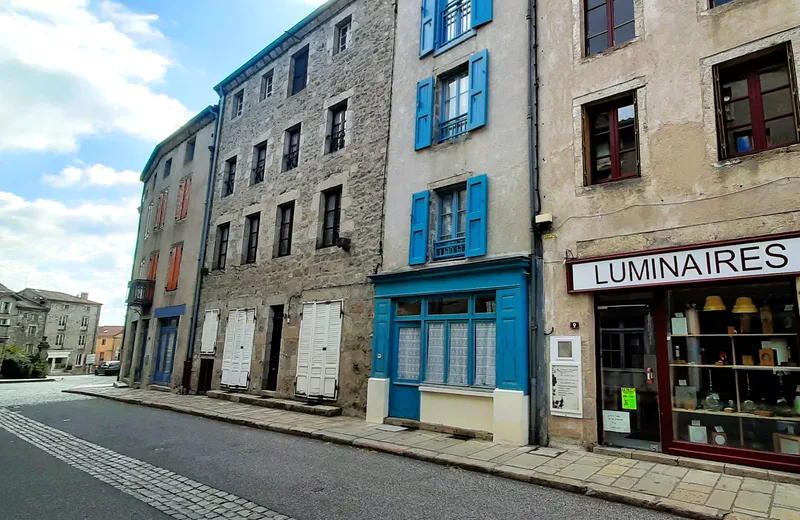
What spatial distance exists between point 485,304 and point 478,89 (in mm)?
4131

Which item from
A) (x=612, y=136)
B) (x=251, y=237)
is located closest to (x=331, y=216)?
(x=251, y=237)

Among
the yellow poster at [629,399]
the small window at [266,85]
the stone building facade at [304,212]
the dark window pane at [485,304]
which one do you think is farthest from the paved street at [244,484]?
the small window at [266,85]

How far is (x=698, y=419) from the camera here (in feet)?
20.6

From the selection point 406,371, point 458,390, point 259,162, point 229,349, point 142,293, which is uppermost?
point 259,162

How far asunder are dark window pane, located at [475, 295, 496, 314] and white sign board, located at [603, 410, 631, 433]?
7.85 feet

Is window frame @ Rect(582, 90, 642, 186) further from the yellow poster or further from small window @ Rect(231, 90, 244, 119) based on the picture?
small window @ Rect(231, 90, 244, 119)

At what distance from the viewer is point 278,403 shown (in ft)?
37.9

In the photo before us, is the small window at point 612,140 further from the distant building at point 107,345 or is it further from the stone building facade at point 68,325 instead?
the distant building at point 107,345

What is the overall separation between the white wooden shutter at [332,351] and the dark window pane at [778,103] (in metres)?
8.49

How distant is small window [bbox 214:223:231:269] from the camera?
625 inches

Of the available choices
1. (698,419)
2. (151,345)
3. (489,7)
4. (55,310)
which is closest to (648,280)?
(698,419)

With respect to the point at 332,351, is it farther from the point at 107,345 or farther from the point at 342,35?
the point at 107,345

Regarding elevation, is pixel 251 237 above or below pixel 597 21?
below

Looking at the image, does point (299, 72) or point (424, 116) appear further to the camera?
point (299, 72)
